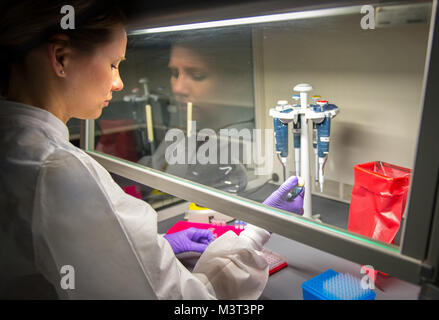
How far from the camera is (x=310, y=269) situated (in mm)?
1167

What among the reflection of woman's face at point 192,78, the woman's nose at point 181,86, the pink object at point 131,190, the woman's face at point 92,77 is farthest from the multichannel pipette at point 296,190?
the pink object at point 131,190

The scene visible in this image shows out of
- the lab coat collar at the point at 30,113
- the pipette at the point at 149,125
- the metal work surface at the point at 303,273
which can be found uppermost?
the lab coat collar at the point at 30,113

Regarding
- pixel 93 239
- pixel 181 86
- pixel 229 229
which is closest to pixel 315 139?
pixel 229 229

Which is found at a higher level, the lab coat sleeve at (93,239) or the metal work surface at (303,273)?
the lab coat sleeve at (93,239)

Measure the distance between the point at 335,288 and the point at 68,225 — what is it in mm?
708

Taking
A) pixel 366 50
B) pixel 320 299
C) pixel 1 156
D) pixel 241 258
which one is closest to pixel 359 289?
pixel 320 299

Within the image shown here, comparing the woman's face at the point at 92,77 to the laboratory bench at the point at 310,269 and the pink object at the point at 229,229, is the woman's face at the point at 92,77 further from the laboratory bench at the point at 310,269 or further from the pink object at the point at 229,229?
the pink object at the point at 229,229

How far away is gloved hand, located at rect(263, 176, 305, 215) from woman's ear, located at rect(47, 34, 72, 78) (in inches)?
23.4

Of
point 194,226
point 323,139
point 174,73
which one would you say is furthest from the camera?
point 174,73

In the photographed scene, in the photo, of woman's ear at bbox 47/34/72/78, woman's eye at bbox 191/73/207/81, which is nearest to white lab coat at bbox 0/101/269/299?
woman's ear at bbox 47/34/72/78

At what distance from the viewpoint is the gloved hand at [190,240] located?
128cm

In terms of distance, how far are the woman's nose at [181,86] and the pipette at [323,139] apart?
81cm

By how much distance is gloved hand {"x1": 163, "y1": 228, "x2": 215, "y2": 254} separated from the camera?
1.28 metres

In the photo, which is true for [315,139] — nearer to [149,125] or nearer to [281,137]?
[281,137]
